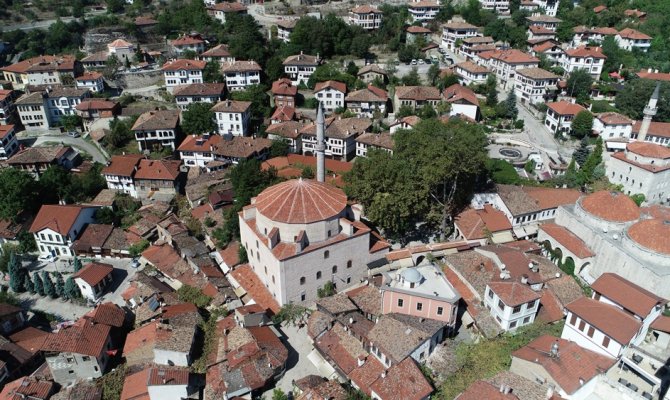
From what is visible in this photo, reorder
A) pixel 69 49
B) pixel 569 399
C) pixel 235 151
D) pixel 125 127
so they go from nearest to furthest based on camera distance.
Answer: pixel 569 399
pixel 235 151
pixel 125 127
pixel 69 49

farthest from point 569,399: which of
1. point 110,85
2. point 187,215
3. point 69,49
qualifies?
point 69,49

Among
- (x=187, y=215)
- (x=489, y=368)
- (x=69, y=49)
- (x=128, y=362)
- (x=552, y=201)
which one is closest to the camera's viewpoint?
(x=489, y=368)

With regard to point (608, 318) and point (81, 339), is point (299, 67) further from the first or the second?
point (608, 318)

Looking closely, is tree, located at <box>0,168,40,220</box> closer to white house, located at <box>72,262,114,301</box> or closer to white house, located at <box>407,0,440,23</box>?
white house, located at <box>72,262,114,301</box>

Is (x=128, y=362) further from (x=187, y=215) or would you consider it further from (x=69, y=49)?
(x=69, y=49)

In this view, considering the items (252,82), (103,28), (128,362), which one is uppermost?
(103,28)

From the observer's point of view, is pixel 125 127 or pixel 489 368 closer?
pixel 489 368
